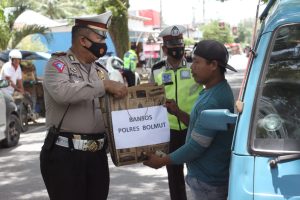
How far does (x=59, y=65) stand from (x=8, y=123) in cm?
706

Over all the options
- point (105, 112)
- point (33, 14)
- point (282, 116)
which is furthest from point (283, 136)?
point (33, 14)

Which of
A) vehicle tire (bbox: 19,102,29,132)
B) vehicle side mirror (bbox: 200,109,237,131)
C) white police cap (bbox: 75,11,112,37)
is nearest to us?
vehicle side mirror (bbox: 200,109,237,131)

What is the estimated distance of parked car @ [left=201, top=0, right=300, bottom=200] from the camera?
7.25 feet

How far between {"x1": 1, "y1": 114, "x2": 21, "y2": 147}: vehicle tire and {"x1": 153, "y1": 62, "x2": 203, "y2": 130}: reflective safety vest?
6.08m

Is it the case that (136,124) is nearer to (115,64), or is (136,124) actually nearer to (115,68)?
(115,68)

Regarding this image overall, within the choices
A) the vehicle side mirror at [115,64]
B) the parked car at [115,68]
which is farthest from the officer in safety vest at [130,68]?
the vehicle side mirror at [115,64]

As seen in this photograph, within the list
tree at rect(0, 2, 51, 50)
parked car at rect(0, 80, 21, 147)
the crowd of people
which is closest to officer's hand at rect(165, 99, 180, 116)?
the crowd of people

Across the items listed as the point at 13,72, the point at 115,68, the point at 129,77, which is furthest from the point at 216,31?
the point at 13,72

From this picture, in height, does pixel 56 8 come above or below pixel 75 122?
above

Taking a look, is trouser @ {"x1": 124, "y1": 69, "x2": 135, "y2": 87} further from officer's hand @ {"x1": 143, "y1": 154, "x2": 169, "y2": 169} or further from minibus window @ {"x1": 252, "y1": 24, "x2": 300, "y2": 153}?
minibus window @ {"x1": 252, "y1": 24, "x2": 300, "y2": 153}

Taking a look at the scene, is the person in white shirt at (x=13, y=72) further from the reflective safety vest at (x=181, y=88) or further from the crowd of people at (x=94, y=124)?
the crowd of people at (x=94, y=124)

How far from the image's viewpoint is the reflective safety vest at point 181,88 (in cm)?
436

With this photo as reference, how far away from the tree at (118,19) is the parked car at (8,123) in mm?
9161

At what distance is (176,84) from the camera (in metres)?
4.41
